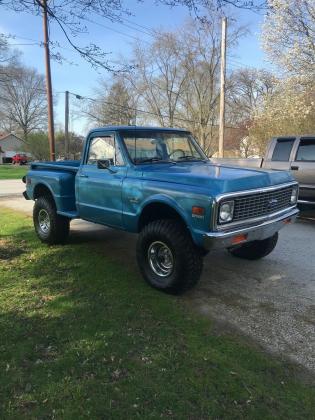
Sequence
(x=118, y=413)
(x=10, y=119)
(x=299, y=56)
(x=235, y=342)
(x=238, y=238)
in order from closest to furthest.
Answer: (x=118, y=413)
(x=235, y=342)
(x=238, y=238)
(x=299, y=56)
(x=10, y=119)

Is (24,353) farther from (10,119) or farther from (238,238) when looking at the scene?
(10,119)

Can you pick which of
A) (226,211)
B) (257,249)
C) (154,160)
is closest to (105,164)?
(154,160)

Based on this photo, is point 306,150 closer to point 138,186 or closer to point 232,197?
point 138,186

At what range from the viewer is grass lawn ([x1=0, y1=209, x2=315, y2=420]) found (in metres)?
2.75

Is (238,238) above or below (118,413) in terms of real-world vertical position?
above

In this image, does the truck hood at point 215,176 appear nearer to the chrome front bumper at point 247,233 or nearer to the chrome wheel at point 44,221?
the chrome front bumper at point 247,233

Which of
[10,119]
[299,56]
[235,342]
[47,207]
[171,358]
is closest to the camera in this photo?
Result: [171,358]

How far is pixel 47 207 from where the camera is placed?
677 cm

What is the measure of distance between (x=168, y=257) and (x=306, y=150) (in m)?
5.66

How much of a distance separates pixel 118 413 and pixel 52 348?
1055mm

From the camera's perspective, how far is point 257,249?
588cm

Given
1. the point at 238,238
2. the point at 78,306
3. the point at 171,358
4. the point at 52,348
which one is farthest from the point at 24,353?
the point at 238,238

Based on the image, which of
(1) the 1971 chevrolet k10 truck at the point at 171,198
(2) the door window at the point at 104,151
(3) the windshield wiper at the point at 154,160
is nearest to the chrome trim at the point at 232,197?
(1) the 1971 chevrolet k10 truck at the point at 171,198

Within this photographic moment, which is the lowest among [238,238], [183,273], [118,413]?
[118,413]
